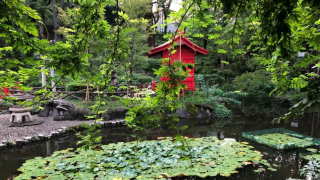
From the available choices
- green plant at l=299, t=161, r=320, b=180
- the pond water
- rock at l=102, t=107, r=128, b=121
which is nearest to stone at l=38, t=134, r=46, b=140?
the pond water

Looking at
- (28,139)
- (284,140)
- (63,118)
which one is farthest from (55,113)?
(284,140)

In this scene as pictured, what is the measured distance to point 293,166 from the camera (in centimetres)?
452

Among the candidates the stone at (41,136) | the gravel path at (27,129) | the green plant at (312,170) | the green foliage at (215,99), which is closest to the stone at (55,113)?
the gravel path at (27,129)

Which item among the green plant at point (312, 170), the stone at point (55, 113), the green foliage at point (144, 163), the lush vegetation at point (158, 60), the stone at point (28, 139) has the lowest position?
the green foliage at point (144, 163)

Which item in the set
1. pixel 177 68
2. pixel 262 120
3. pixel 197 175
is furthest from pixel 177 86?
pixel 262 120

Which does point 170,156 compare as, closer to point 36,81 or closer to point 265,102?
point 265,102

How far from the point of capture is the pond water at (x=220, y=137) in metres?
4.20

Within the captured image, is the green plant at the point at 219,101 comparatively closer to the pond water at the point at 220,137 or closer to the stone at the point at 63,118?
the pond water at the point at 220,137

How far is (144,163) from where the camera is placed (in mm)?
4078

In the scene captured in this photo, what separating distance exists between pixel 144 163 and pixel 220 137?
11.6 ft

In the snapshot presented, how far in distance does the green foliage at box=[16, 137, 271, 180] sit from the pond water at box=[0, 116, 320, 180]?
0.69ft

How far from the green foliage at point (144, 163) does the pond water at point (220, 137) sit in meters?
0.21

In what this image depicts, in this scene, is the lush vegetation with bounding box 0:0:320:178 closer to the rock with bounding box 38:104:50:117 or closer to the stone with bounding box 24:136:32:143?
the stone with bounding box 24:136:32:143

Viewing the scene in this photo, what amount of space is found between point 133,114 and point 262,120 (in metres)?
9.34
